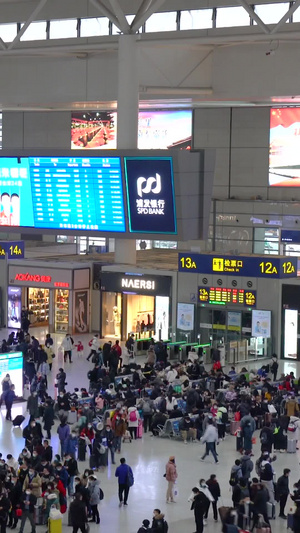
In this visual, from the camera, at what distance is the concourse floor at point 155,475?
731 inches

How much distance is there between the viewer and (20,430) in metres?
24.9

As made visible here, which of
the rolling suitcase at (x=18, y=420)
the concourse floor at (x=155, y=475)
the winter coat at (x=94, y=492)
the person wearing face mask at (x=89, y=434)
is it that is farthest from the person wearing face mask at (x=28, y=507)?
the rolling suitcase at (x=18, y=420)

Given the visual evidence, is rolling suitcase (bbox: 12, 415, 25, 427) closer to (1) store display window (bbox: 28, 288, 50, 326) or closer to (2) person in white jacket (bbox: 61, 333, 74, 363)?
(2) person in white jacket (bbox: 61, 333, 74, 363)

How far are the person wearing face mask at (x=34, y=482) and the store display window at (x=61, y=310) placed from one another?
21.6 metres

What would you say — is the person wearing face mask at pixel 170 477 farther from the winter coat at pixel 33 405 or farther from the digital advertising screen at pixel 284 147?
the digital advertising screen at pixel 284 147

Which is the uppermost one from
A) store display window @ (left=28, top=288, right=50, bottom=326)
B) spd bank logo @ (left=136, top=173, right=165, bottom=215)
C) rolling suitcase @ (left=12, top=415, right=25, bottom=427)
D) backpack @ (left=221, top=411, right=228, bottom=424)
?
spd bank logo @ (left=136, top=173, right=165, bottom=215)

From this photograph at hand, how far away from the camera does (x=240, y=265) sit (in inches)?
1371

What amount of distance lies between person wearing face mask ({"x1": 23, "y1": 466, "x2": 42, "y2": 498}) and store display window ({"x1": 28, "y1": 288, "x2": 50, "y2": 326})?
2285cm

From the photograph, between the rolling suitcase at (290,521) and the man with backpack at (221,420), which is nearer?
the rolling suitcase at (290,521)

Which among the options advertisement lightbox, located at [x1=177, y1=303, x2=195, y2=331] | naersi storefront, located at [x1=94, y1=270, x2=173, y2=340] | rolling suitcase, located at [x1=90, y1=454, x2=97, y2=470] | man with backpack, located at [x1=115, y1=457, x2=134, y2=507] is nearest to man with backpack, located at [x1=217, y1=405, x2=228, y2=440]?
rolling suitcase, located at [x1=90, y1=454, x2=97, y2=470]

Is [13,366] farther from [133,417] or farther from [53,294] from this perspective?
[53,294]

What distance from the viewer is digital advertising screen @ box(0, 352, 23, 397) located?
2662 centimetres

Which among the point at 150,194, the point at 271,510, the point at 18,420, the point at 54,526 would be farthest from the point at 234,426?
the point at 54,526

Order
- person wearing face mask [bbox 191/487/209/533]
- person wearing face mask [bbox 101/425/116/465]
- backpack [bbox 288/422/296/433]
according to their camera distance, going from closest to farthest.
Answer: person wearing face mask [bbox 191/487/209/533]
person wearing face mask [bbox 101/425/116/465]
backpack [bbox 288/422/296/433]
